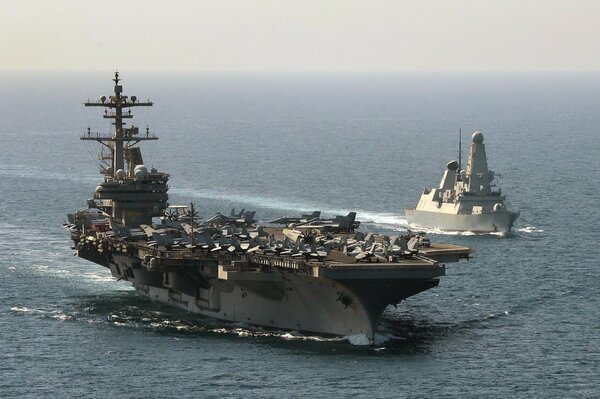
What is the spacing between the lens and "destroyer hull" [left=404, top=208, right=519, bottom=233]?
81125 mm

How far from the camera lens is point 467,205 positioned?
83.2 meters

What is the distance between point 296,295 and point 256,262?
6.34 ft

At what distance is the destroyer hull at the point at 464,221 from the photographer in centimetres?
8112

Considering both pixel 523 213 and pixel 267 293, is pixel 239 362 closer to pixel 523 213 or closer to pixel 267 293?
pixel 267 293

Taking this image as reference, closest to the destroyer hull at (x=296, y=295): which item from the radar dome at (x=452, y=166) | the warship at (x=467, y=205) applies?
the warship at (x=467, y=205)

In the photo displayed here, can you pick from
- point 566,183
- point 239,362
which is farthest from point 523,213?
point 239,362

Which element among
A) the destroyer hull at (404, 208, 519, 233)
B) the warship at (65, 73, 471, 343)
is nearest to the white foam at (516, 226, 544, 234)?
the destroyer hull at (404, 208, 519, 233)

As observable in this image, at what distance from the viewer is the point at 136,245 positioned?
6144cm

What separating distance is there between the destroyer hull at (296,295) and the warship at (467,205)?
83.0ft

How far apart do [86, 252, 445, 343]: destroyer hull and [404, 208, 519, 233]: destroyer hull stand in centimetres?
2519

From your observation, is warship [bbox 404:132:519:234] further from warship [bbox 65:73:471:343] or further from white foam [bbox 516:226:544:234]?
warship [bbox 65:73:471:343]

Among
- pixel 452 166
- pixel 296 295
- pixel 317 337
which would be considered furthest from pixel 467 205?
pixel 317 337

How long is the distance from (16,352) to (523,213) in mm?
42622

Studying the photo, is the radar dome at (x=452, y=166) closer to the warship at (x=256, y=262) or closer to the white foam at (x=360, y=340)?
the warship at (x=256, y=262)
